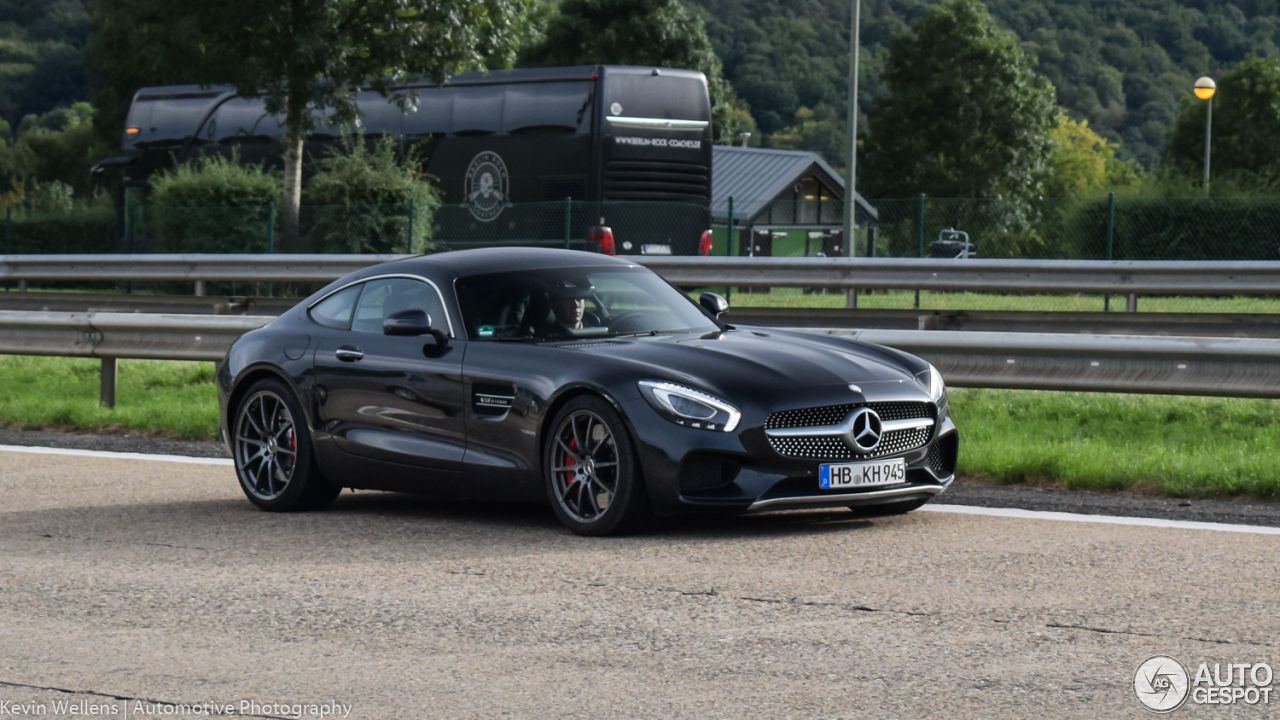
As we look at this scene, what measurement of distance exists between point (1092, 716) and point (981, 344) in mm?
6005

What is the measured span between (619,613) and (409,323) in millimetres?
2581

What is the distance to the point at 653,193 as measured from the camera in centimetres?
2931

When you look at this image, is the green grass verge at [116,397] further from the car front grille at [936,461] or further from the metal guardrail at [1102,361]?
the car front grille at [936,461]

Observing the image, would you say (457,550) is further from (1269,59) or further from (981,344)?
(1269,59)

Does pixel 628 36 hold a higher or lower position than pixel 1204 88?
higher

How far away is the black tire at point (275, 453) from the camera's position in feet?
27.8

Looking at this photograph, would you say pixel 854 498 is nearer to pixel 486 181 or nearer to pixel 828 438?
pixel 828 438

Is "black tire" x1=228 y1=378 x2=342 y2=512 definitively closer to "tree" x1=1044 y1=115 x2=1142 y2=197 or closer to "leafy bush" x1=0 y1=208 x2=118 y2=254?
"leafy bush" x1=0 y1=208 x2=118 y2=254

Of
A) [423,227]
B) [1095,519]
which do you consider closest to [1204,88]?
[423,227]

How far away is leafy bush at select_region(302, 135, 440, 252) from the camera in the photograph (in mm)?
27906

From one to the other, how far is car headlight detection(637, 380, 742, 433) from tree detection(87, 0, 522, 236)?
70.6ft

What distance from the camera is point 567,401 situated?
24.6 feet

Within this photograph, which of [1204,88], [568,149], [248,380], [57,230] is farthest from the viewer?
[1204,88]

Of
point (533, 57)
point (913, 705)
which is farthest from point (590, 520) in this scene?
point (533, 57)
